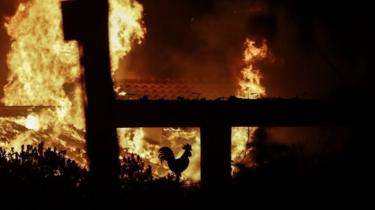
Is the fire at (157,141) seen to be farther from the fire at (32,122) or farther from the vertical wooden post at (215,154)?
the vertical wooden post at (215,154)

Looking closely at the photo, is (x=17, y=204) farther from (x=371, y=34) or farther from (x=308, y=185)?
(x=371, y=34)

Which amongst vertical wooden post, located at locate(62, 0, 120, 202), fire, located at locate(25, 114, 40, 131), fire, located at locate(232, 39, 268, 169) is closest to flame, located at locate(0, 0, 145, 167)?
fire, located at locate(25, 114, 40, 131)

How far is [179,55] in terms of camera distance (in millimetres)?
17531

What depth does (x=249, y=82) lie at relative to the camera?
15680 millimetres

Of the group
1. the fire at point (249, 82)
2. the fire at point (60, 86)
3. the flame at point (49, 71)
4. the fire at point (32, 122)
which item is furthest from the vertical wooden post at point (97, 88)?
the fire at point (32, 122)

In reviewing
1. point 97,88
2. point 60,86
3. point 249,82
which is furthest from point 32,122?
point 97,88

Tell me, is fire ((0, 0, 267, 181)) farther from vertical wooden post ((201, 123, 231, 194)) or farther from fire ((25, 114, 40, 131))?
vertical wooden post ((201, 123, 231, 194))

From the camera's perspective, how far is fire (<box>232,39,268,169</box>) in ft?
44.7

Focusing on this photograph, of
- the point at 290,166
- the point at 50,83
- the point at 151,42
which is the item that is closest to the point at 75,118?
the point at 50,83

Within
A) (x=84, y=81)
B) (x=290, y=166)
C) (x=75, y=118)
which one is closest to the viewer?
(x=84, y=81)

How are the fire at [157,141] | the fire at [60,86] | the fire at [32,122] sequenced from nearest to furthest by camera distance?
the fire at [60,86], the fire at [157,141], the fire at [32,122]

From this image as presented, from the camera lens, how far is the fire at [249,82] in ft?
44.7

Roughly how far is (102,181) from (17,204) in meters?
3.57

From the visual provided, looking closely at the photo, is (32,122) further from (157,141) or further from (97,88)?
(97,88)
